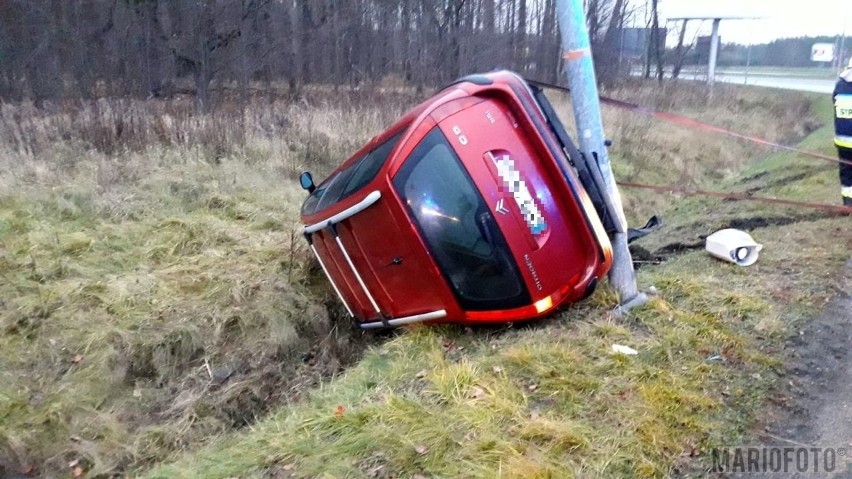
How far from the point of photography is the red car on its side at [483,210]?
400 cm

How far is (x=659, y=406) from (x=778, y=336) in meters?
1.23

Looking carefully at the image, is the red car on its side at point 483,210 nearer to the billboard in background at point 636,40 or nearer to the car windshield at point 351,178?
the car windshield at point 351,178

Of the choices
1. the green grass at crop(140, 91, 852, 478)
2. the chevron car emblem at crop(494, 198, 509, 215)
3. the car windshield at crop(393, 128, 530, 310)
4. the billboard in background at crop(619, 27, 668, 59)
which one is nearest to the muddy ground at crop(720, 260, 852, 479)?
the green grass at crop(140, 91, 852, 478)

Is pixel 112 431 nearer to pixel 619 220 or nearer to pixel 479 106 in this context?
pixel 479 106

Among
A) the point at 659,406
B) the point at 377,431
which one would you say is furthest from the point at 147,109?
the point at 659,406

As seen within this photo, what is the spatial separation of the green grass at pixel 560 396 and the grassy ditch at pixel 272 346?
0.01 m

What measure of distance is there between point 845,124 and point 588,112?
372cm

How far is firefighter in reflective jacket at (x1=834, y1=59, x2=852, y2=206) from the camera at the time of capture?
648cm

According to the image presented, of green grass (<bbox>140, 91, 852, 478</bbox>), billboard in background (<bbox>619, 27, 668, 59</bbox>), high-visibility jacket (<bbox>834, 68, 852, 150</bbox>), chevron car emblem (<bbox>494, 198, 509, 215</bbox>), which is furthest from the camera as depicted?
billboard in background (<bbox>619, 27, 668, 59</bbox>)

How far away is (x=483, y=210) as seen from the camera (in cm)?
396

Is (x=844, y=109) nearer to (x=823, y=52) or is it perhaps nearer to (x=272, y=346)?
(x=272, y=346)

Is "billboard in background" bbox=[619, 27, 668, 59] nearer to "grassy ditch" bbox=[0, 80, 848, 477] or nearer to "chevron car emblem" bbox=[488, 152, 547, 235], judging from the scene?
"grassy ditch" bbox=[0, 80, 848, 477]

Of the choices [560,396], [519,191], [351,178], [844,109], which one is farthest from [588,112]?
[844,109]

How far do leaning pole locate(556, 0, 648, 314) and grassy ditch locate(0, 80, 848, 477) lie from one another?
162 millimetres
